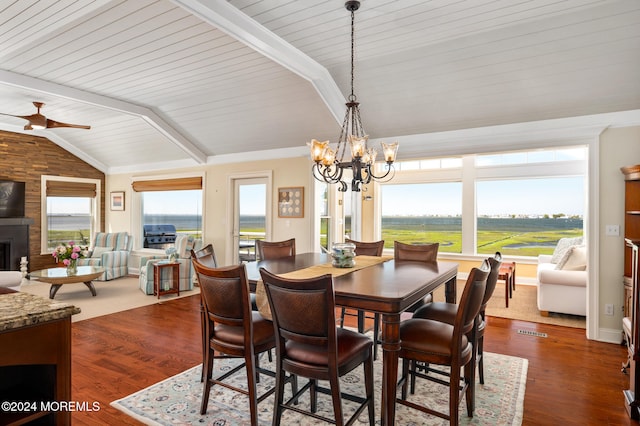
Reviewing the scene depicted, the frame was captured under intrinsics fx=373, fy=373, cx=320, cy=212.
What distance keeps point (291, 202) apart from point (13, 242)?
515 centimetres

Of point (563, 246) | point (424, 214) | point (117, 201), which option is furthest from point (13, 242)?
point (563, 246)

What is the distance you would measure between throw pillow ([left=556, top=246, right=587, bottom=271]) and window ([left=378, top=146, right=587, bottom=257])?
245 centimetres

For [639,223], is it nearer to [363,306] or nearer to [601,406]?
[601,406]

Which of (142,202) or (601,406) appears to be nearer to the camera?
(601,406)

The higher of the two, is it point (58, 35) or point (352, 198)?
point (58, 35)

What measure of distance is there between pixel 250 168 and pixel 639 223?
510cm

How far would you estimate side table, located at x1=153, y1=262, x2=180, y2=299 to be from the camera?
18.2 feet

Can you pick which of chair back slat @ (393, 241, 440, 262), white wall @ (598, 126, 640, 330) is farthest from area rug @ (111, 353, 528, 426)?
white wall @ (598, 126, 640, 330)

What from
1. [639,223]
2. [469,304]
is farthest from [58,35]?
[639,223]

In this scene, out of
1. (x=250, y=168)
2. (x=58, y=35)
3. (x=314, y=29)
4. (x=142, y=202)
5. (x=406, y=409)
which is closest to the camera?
(x=406, y=409)

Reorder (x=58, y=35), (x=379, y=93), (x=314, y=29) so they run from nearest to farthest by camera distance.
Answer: (x=314, y=29) < (x=58, y=35) < (x=379, y=93)

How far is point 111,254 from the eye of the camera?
7.05 meters

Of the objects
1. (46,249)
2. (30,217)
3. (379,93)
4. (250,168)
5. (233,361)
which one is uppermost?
(379,93)

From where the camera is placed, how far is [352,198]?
288 inches
